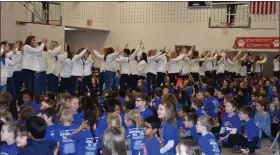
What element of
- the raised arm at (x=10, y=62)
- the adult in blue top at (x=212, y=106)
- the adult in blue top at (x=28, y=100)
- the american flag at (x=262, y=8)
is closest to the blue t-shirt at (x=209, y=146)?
the adult in blue top at (x=28, y=100)

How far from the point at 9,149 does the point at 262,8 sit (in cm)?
1667

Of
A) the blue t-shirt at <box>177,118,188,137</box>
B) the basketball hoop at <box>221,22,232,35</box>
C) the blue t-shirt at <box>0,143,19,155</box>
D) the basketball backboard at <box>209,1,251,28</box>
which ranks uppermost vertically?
the basketball backboard at <box>209,1,251,28</box>

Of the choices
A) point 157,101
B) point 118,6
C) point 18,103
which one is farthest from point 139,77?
point 118,6

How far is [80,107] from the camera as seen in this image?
6.58 meters

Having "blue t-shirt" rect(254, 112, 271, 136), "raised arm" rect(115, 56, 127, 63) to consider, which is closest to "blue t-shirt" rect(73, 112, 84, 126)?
"blue t-shirt" rect(254, 112, 271, 136)

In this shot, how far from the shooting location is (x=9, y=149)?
3.89 m

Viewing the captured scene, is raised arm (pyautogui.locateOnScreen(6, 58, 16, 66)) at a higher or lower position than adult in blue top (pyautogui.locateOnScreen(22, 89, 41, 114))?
higher

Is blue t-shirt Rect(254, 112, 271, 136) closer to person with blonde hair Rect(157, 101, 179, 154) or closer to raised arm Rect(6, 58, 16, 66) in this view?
person with blonde hair Rect(157, 101, 179, 154)

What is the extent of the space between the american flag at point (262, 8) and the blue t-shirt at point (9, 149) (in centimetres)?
1643

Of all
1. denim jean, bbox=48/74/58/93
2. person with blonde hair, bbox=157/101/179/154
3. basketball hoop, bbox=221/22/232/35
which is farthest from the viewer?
basketball hoop, bbox=221/22/232/35

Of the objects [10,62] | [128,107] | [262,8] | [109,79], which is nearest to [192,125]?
[128,107]

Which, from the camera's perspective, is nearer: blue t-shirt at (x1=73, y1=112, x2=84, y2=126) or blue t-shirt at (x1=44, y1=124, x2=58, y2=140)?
blue t-shirt at (x1=44, y1=124, x2=58, y2=140)

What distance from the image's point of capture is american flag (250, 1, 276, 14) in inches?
739

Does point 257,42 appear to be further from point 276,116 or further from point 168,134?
point 168,134
